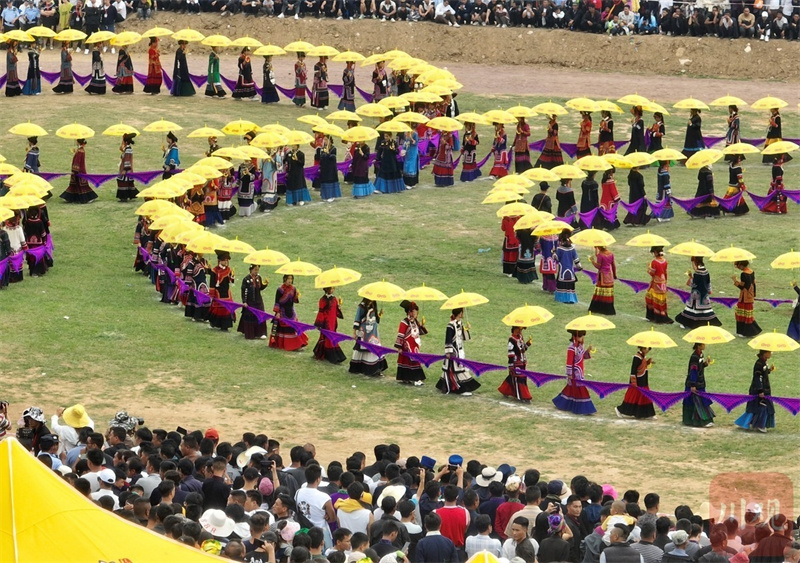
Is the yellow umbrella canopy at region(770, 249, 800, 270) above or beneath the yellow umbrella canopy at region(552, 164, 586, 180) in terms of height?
beneath

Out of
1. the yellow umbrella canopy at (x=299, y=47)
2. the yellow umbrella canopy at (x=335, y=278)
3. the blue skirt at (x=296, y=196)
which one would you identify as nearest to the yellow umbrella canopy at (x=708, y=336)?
the yellow umbrella canopy at (x=335, y=278)

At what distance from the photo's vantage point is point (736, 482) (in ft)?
60.0

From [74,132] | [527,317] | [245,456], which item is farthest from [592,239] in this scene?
[74,132]

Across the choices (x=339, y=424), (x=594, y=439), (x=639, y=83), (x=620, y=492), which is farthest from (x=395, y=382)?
(x=639, y=83)

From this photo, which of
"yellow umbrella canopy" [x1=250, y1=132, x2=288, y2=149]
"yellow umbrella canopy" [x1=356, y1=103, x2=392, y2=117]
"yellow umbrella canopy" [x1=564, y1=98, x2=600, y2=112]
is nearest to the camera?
"yellow umbrella canopy" [x1=250, y1=132, x2=288, y2=149]

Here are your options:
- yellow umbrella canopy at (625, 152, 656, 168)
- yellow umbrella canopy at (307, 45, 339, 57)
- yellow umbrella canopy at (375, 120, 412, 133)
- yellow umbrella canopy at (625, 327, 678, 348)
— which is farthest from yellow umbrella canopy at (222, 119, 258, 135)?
yellow umbrella canopy at (625, 327, 678, 348)

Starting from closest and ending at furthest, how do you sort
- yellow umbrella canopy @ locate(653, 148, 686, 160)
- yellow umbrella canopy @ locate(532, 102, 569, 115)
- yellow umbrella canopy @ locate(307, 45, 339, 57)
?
yellow umbrella canopy @ locate(653, 148, 686, 160), yellow umbrella canopy @ locate(532, 102, 569, 115), yellow umbrella canopy @ locate(307, 45, 339, 57)

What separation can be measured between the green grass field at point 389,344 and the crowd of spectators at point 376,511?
3664mm

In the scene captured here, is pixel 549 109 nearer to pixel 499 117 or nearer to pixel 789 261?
pixel 499 117

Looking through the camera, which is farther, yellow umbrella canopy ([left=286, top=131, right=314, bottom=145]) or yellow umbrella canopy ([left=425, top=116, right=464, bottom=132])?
yellow umbrella canopy ([left=425, top=116, right=464, bottom=132])

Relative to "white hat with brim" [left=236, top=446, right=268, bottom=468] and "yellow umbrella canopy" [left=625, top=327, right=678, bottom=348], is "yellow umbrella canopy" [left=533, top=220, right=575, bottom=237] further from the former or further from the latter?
"white hat with brim" [left=236, top=446, right=268, bottom=468]

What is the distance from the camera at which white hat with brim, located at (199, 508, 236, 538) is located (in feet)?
43.7

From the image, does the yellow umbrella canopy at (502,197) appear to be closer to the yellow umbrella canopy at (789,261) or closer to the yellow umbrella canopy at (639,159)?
the yellow umbrella canopy at (639,159)

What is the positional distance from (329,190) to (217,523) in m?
19.1
